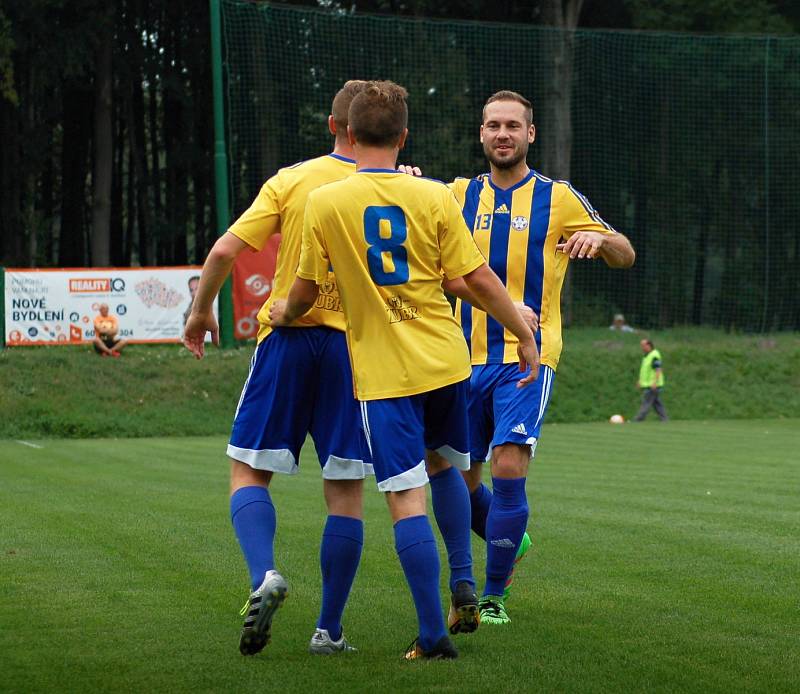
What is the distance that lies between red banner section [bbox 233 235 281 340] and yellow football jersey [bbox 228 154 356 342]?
19894 millimetres

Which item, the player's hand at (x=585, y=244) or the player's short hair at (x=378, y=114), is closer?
the player's short hair at (x=378, y=114)

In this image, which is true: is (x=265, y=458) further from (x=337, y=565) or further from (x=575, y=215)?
(x=575, y=215)

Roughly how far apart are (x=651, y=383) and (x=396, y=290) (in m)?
22.8

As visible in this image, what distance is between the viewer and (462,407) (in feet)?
16.6

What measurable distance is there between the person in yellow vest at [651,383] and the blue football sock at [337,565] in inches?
873

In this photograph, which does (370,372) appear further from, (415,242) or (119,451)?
(119,451)

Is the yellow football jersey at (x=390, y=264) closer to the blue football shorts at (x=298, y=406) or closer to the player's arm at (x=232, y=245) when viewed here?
the blue football shorts at (x=298, y=406)

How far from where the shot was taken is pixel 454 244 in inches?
189

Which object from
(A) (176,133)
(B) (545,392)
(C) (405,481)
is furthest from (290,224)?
(A) (176,133)

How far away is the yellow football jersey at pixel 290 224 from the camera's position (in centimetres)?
512

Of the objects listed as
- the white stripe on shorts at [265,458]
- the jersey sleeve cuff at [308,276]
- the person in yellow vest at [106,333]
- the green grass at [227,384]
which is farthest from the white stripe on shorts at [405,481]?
the person in yellow vest at [106,333]

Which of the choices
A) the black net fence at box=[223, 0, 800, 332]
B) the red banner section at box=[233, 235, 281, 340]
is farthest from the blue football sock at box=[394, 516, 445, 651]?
the black net fence at box=[223, 0, 800, 332]

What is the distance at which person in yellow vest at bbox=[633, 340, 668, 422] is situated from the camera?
26875mm

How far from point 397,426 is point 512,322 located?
0.59 m
